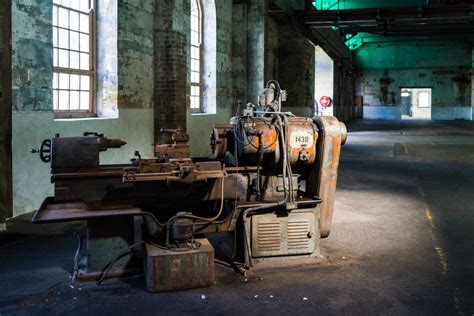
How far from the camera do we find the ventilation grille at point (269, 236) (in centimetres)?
437

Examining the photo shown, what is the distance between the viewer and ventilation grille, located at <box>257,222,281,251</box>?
4367 millimetres

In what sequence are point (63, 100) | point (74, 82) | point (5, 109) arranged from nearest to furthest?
point (5, 109) < point (63, 100) < point (74, 82)

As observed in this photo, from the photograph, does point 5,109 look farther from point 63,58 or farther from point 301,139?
point 301,139

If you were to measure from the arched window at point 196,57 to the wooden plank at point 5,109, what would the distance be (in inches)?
279

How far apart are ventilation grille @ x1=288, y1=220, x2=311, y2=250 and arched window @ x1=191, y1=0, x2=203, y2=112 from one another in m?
8.42

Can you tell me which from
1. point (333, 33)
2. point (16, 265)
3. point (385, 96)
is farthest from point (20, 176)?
point (385, 96)

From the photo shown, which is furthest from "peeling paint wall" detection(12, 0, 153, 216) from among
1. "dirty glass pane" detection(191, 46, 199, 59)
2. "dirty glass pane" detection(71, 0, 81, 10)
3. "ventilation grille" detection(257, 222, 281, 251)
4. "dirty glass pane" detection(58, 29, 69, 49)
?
"dirty glass pane" detection(191, 46, 199, 59)

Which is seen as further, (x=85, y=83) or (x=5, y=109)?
(x=85, y=83)

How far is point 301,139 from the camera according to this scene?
179 inches

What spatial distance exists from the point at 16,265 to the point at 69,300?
1085 mm

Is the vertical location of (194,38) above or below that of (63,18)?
above

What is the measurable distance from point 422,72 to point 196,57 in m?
27.3

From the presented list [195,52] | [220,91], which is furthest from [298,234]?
[220,91]

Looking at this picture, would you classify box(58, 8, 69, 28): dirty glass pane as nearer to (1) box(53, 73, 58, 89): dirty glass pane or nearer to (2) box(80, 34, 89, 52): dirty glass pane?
(2) box(80, 34, 89, 52): dirty glass pane
